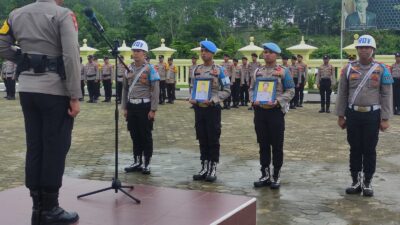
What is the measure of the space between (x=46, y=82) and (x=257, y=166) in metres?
4.46

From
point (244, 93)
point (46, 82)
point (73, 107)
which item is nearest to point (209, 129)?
point (73, 107)

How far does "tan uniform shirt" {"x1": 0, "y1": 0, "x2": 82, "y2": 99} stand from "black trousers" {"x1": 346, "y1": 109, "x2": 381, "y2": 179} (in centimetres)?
343

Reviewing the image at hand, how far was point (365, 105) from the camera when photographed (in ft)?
19.5

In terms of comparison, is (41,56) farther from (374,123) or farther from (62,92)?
(374,123)

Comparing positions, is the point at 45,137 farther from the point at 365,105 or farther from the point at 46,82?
the point at 365,105

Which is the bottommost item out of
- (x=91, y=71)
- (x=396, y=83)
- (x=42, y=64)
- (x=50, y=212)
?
(x=50, y=212)

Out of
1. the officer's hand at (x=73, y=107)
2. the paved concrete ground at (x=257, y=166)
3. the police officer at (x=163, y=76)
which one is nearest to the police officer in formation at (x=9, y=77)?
the police officer at (x=163, y=76)

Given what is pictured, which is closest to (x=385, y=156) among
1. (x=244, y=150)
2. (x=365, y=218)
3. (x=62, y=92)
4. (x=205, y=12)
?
(x=244, y=150)

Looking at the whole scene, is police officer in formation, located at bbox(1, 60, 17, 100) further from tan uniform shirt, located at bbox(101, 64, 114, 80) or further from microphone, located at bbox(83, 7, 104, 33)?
microphone, located at bbox(83, 7, 104, 33)

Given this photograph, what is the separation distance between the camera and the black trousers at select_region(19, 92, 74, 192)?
3912 millimetres

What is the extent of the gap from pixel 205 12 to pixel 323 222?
1694 inches

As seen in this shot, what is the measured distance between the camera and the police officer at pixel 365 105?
594cm

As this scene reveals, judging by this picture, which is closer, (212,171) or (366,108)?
(366,108)

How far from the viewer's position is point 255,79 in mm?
6473
